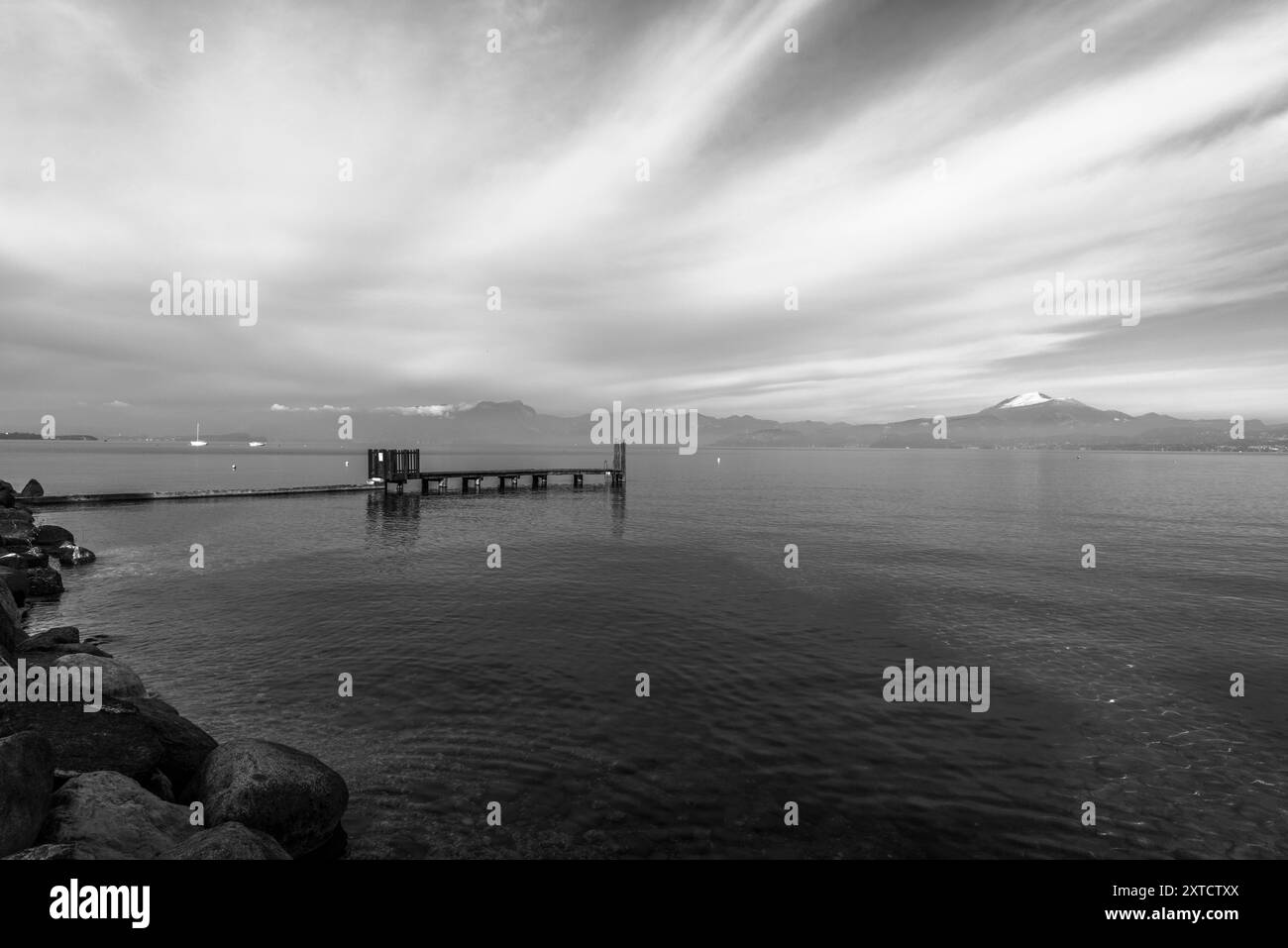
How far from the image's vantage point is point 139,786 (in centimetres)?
1060

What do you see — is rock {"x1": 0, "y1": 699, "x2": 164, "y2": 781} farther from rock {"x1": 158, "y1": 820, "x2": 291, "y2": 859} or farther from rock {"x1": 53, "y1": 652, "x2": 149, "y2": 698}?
rock {"x1": 158, "y1": 820, "x2": 291, "y2": 859}

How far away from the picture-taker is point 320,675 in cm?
1964

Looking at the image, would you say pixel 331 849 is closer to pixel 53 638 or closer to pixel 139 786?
pixel 139 786

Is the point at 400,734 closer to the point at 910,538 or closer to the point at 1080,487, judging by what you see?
the point at 910,538

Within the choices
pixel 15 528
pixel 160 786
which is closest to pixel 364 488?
pixel 15 528

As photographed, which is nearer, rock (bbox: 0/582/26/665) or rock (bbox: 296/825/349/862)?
rock (bbox: 296/825/349/862)

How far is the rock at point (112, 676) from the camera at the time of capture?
13.9 metres

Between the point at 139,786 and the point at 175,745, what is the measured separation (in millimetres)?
1954

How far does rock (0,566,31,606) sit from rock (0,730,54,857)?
27051 mm

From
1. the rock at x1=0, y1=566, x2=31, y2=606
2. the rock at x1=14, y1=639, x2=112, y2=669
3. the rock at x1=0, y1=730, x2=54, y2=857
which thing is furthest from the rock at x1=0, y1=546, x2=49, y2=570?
the rock at x1=0, y1=730, x2=54, y2=857

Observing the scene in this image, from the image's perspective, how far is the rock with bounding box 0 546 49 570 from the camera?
102 feet

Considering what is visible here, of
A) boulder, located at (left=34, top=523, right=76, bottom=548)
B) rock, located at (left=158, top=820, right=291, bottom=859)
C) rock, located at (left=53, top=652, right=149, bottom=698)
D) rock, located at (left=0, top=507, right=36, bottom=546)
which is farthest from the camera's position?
boulder, located at (left=34, top=523, right=76, bottom=548)

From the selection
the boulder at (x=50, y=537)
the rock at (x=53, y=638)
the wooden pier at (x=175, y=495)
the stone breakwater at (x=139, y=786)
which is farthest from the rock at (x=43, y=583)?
the wooden pier at (x=175, y=495)
